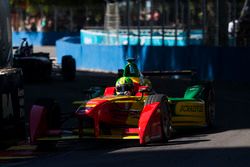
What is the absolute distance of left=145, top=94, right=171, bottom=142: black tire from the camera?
11414mm

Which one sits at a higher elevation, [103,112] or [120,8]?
[120,8]

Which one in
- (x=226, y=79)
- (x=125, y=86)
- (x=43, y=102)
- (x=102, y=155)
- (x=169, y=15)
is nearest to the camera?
(x=102, y=155)

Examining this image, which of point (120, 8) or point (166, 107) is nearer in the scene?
point (166, 107)

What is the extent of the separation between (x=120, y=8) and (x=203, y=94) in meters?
28.1

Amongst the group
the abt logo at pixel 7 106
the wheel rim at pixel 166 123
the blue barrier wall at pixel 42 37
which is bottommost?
the wheel rim at pixel 166 123

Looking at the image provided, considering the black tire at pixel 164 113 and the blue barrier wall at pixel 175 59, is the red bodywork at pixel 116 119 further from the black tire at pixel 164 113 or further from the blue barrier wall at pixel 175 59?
the blue barrier wall at pixel 175 59

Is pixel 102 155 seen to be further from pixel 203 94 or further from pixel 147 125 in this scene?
pixel 203 94

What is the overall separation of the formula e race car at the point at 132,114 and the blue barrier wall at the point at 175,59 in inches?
407

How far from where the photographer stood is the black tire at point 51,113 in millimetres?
11273

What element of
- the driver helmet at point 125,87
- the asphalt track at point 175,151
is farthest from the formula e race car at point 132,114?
the asphalt track at point 175,151

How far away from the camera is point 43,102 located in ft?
37.4

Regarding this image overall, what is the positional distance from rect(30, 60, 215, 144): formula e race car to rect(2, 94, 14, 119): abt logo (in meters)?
0.53

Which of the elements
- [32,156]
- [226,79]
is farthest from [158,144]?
[226,79]

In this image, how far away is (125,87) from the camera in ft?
41.0
